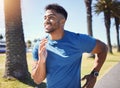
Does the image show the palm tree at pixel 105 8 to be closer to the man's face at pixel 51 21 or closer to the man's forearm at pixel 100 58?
the man's forearm at pixel 100 58

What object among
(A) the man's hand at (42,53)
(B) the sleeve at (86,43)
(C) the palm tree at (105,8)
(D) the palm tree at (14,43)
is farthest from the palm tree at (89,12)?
(A) the man's hand at (42,53)

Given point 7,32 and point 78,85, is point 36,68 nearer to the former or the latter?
point 78,85

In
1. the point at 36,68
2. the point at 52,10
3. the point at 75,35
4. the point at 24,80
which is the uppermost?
the point at 52,10

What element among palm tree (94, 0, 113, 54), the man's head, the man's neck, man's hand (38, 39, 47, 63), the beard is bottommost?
palm tree (94, 0, 113, 54)

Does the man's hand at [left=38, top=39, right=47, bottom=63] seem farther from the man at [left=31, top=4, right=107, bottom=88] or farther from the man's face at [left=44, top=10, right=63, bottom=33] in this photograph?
the man's face at [left=44, top=10, right=63, bottom=33]

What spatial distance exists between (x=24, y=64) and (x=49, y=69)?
8937mm

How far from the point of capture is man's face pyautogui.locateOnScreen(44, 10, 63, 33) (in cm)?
386

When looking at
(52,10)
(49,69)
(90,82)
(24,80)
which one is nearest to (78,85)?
(90,82)

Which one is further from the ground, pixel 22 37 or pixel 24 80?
pixel 22 37

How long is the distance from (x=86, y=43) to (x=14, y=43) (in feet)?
29.4

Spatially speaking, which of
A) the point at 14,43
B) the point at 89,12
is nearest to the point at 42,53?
the point at 14,43

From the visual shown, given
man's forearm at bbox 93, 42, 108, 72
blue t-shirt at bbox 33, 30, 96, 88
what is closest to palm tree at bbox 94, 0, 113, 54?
man's forearm at bbox 93, 42, 108, 72

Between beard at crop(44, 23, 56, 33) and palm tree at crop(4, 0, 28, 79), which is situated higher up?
beard at crop(44, 23, 56, 33)

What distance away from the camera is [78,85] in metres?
3.95
